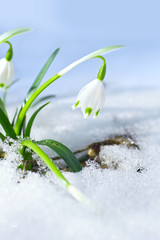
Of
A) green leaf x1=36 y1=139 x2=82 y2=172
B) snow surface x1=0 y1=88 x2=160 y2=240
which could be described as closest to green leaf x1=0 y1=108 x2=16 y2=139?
snow surface x1=0 y1=88 x2=160 y2=240

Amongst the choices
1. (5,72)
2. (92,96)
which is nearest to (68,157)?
(92,96)

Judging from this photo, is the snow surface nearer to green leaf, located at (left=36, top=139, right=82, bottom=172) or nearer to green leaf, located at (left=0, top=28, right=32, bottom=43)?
Answer: green leaf, located at (left=36, top=139, right=82, bottom=172)

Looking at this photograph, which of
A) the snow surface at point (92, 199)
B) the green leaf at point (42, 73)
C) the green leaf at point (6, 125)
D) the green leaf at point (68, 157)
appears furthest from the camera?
the green leaf at point (42, 73)

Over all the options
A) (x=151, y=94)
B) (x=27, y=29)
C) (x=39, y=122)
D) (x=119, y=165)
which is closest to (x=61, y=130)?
(x=39, y=122)

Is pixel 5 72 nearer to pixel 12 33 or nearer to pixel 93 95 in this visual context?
pixel 12 33

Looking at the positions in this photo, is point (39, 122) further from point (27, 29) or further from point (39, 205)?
point (39, 205)

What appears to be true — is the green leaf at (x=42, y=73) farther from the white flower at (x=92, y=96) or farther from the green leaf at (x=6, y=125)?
the white flower at (x=92, y=96)

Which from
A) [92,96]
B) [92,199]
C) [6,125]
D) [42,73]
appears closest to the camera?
[92,199]

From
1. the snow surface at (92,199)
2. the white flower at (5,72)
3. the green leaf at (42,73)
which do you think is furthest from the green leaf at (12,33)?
the snow surface at (92,199)

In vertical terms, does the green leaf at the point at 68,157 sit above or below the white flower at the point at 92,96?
below
